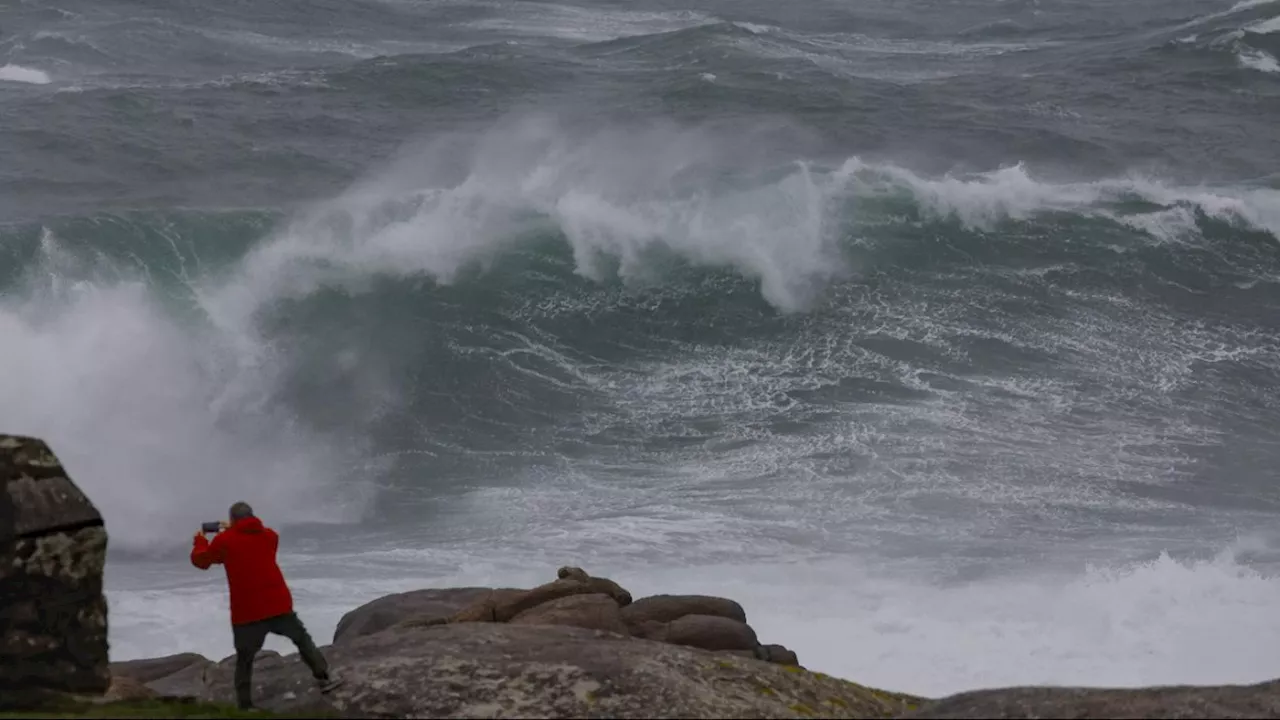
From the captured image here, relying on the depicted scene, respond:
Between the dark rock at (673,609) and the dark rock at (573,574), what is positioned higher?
the dark rock at (573,574)

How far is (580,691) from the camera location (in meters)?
9.81

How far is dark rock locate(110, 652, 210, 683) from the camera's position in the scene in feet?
41.7

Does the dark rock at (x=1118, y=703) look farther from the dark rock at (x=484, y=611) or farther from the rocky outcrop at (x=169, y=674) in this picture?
the rocky outcrop at (x=169, y=674)

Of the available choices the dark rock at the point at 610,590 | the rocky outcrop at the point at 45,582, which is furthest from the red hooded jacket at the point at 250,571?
the dark rock at the point at 610,590

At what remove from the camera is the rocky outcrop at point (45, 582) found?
9773 millimetres

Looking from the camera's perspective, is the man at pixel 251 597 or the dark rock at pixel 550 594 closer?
the man at pixel 251 597

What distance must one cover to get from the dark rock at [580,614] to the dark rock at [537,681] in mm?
1161

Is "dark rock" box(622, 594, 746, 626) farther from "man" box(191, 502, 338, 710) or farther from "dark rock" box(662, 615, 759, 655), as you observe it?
"man" box(191, 502, 338, 710)

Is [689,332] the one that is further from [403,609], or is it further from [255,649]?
[255,649]

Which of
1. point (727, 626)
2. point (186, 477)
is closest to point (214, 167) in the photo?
point (186, 477)

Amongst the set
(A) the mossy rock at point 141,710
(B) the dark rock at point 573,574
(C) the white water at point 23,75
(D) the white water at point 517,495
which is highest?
(C) the white water at point 23,75

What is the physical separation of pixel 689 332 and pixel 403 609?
15041mm

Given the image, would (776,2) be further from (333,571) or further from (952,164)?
(333,571)

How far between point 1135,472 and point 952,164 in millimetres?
13725
